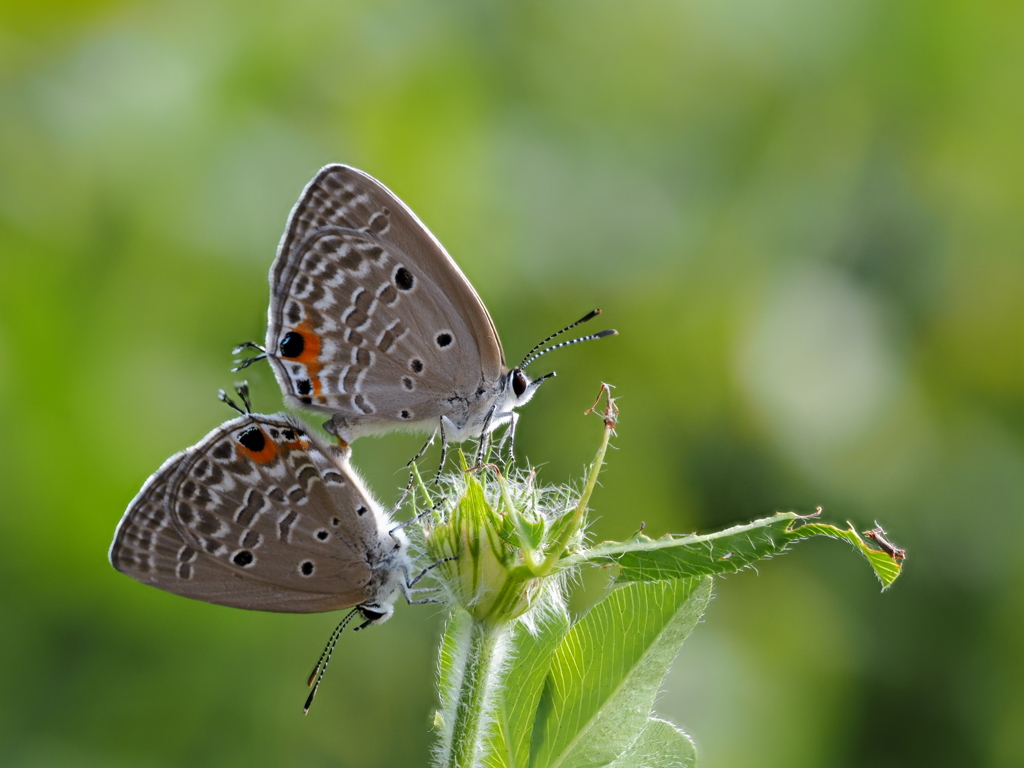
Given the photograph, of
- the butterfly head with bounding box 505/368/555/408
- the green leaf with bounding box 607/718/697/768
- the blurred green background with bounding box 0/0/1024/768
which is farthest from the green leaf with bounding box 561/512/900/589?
the blurred green background with bounding box 0/0/1024/768

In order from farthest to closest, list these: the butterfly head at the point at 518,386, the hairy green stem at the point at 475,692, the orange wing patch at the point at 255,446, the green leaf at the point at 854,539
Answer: the butterfly head at the point at 518,386
the orange wing patch at the point at 255,446
the hairy green stem at the point at 475,692
the green leaf at the point at 854,539

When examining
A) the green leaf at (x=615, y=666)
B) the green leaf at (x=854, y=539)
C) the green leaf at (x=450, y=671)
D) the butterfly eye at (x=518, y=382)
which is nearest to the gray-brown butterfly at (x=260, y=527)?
the green leaf at (x=450, y=671)

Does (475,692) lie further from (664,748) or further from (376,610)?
(376,610)

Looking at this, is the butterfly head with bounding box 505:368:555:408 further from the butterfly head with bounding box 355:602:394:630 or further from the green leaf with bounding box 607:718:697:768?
the green leaf with bounding box 607:718:697:768

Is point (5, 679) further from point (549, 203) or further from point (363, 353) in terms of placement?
point (549, 203)

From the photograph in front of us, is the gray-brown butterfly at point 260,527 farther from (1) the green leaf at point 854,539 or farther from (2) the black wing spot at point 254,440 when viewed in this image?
(1) the green leaf at point 854,539

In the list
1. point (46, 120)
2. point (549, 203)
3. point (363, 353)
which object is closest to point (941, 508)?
point (549, 203)
